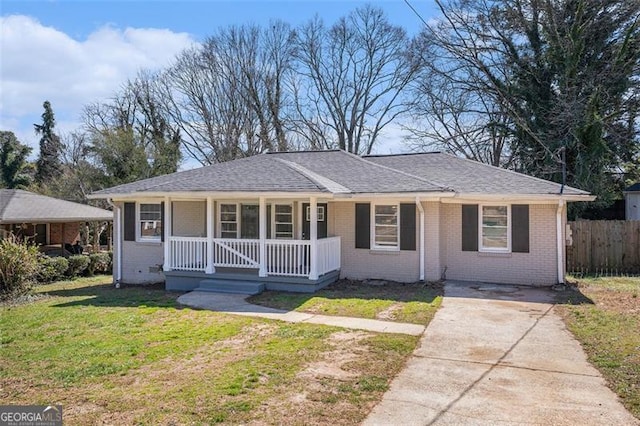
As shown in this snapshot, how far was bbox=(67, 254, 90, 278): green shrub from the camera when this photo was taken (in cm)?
1788

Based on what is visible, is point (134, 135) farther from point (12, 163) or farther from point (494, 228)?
point (494, 228)

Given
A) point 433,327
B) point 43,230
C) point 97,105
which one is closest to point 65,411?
point 433,327

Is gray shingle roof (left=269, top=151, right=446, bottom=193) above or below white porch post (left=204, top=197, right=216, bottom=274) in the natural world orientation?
above

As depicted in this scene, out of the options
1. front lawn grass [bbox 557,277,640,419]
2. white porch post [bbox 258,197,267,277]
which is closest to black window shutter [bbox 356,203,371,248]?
white porch post [bbox 258,197,267,277]

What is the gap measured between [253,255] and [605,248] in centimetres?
1216

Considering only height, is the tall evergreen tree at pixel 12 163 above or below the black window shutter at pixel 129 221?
above

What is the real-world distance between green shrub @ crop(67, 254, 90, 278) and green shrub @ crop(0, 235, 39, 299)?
5.09m

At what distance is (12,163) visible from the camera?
34844mm

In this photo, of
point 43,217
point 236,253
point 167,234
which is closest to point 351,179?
point 236,253

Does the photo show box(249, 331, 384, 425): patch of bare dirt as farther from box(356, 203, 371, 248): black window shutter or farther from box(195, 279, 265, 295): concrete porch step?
box(356, 203, 371, 248): black window shutter

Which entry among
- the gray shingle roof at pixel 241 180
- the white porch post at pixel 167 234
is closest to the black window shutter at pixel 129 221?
the gray shingle roof at pixel 241 180

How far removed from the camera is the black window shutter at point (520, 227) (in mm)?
12344

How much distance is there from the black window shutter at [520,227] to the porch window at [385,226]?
10.6ft

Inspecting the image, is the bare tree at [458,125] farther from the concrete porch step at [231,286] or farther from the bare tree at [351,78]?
the concrete porch step at [231,286]
